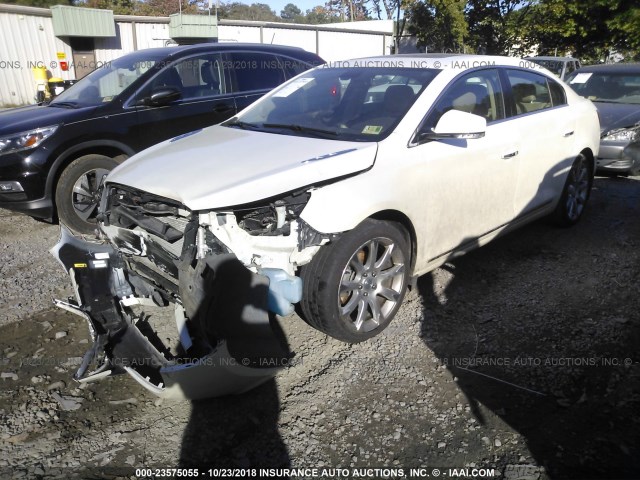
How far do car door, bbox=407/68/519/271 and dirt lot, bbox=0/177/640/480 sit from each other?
54 cm

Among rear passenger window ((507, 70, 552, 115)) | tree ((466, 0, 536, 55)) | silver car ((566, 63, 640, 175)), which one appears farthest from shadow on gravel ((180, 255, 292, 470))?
tree ((466, 0, 536, 55))

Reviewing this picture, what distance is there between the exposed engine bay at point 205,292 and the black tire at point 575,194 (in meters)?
3.19

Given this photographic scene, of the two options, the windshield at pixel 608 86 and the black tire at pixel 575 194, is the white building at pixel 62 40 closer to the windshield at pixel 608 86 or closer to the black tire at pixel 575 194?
the windshield at pixel 608 86

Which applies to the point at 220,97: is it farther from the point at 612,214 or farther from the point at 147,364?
the point at 612,214

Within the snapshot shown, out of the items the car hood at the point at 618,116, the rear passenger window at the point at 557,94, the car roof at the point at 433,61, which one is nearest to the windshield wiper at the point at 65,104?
the car roof at the point at 433,61

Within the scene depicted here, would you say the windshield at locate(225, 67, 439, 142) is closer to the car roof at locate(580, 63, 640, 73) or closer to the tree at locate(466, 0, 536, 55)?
the car roof at locate(580, 63, 640, 73)

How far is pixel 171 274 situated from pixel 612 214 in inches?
200

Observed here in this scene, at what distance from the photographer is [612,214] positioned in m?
5.75

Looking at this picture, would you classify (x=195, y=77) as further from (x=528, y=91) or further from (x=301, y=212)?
(x=301, y=212)

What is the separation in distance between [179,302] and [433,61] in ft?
8.46

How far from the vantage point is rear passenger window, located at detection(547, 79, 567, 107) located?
15.4 ft

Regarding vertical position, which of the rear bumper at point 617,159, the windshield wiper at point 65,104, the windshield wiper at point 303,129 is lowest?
the rear bumper at point 617,159

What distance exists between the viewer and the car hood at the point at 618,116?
23.1 ft

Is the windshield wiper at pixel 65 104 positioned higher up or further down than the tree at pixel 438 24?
further down
